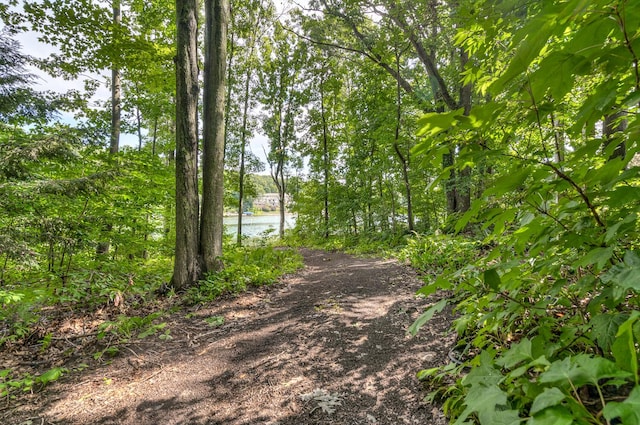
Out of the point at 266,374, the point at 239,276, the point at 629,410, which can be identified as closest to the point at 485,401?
the point at 629,410

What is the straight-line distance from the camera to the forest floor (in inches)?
79.7

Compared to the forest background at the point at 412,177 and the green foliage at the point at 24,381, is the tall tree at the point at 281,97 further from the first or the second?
the green foliage at the point at 24,381

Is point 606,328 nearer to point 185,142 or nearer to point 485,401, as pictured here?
point 485,401

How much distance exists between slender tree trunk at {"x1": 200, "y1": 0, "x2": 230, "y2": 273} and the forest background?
0.07 m

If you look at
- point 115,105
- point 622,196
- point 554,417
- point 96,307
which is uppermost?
point 115,105

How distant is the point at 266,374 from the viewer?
8.20ft

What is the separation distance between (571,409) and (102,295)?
5047mm

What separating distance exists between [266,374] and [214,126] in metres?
4.33

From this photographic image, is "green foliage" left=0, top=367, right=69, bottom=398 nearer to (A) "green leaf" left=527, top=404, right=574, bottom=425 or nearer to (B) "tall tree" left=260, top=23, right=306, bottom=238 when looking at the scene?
(A) "green leaf" left=527, top=404, right=574, bottom=425

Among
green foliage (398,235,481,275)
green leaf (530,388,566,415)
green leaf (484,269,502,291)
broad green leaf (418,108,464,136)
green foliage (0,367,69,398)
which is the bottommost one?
green foliage (0,367,69,398)

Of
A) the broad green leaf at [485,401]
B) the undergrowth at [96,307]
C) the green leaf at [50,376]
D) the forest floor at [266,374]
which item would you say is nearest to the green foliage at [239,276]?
the undergrowth at [96,307]

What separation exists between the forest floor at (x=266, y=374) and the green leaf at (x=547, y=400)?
4.45 feet

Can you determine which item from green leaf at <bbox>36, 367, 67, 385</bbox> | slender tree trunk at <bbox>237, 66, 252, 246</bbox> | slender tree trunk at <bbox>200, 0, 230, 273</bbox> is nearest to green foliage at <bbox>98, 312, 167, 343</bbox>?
green leaf at <bbox>36, 367, 67, 385</bbox>

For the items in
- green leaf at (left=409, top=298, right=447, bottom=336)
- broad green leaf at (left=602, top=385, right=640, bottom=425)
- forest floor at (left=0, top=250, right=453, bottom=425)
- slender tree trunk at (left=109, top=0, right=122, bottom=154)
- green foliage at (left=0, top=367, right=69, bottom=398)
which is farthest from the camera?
slender tree trunk at (left=109, top=0, right=122, bottom=154)
